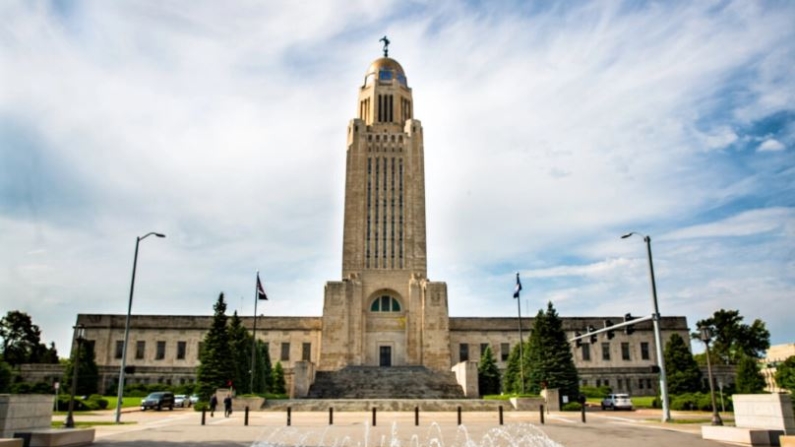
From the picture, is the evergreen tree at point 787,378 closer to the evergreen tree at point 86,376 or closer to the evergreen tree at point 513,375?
the evergreen tree at point 513,375

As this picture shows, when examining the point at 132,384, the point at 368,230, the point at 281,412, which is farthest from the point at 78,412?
the point at 368,230

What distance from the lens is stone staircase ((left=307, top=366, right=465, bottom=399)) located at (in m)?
47.2

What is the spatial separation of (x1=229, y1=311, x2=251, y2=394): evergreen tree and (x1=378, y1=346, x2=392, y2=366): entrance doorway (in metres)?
13.4

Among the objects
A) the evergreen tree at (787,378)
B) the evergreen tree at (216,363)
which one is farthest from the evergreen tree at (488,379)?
the evergreen tree at (787,378)

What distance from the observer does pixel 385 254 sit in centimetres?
6178

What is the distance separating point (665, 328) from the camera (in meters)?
67.8

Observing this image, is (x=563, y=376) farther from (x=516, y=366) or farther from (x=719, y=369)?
(x=719, y=369)

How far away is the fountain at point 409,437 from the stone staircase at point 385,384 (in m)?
23.8

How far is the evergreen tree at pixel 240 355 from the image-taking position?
145ft

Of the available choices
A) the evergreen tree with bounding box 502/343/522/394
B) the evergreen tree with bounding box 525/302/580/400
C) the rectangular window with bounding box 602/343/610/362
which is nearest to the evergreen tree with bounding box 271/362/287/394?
the evergreen tree with bounding box 502/343/522/394

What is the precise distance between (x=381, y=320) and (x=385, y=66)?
3025 centimetres

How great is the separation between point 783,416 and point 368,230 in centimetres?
4801

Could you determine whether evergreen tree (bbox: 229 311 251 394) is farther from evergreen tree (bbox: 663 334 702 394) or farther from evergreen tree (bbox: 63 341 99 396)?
evergreen tree (bbox: 663 334 702 394)

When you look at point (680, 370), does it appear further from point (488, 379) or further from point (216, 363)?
point (216, 363)
